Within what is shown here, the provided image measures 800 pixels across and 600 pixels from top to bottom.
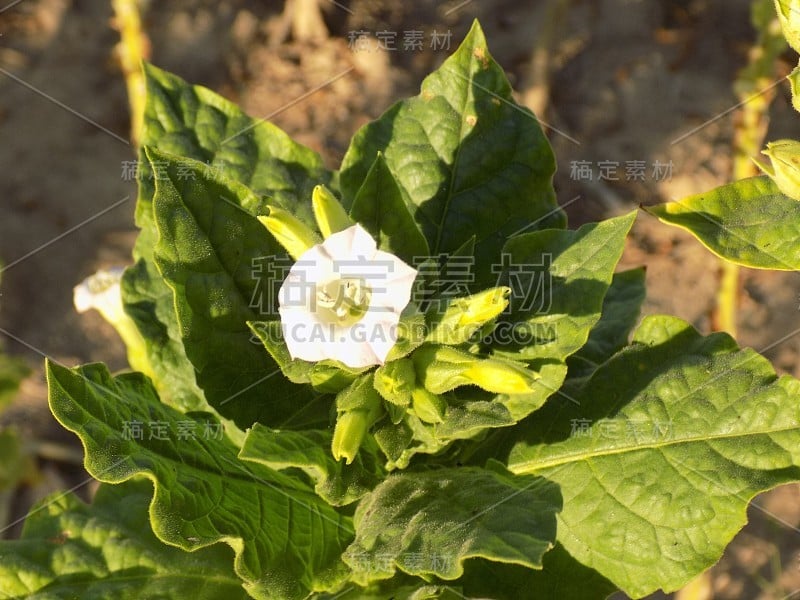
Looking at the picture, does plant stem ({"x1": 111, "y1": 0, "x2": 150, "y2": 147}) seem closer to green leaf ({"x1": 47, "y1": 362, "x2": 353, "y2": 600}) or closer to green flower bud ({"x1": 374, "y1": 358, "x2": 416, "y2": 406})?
green leaf ({"x1": 47, "y1": 362, "x2": 353, "y2": 600})

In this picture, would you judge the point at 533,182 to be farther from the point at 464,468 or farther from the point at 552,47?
the point at 552,47

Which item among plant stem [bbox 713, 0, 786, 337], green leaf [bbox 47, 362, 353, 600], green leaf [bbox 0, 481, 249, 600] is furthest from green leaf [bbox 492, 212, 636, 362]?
plant stem [bbox 713, 0, 786, 337]

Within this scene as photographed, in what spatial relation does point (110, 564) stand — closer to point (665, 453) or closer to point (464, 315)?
point (464, 315)

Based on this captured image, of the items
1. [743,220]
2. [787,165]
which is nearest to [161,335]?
[743,220]

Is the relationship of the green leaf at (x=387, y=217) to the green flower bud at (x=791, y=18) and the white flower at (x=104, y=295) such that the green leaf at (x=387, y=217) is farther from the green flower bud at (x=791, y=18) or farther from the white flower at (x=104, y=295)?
the white flower at (x=104, y=295)

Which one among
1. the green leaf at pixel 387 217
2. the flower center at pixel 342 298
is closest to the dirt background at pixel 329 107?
the green leaf at pixel 387 217
